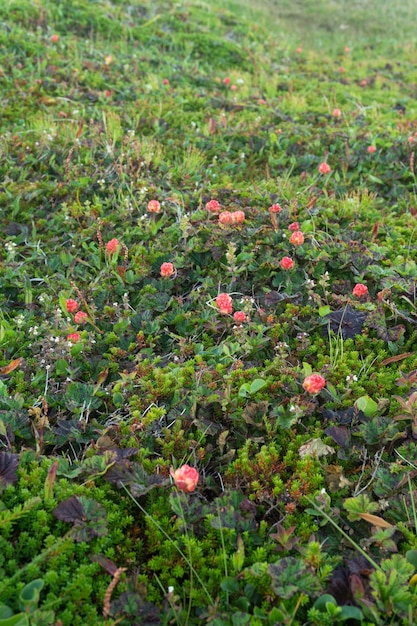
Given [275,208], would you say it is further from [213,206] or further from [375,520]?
[375,520]

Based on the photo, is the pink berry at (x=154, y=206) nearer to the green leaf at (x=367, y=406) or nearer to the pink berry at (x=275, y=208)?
the pink berry at (x=275, y=208)

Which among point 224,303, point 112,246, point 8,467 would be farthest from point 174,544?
point 112,246

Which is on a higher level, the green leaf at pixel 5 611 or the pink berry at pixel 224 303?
the pink berry at pixel 224 303

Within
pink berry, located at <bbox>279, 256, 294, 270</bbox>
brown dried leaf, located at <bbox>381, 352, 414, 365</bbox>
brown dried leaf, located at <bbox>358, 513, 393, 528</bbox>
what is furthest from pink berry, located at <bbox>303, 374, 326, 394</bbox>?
pink berry, located at <bbox>279, 256, 294, 270</bbox>

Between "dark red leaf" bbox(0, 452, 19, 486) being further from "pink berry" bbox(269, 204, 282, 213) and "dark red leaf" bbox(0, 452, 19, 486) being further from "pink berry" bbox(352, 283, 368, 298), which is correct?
"pink berry" bbox(269, 204, 282, 213)

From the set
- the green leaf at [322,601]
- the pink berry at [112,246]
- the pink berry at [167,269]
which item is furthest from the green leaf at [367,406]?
the pink berry at [112,246]

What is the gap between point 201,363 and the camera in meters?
3.09

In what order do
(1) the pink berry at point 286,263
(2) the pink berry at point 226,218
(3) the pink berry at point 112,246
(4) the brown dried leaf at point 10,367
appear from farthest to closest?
1. (2) the pink berry at point 226,218
2. (3) the pink berry at point 112,246
3. (1) the pink berry at point 286,263
4. (4) the brown dried leaf at point 10,367

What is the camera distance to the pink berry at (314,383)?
2.72 meters

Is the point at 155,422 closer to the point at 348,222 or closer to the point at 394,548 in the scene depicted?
the point at 394,548

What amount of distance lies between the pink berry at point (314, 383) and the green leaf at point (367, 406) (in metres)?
0.22

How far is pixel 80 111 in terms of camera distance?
6059 mm

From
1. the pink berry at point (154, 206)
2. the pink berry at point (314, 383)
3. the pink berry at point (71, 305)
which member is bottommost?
the pink berry at point (71, 305)

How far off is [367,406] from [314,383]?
1.00 feet
